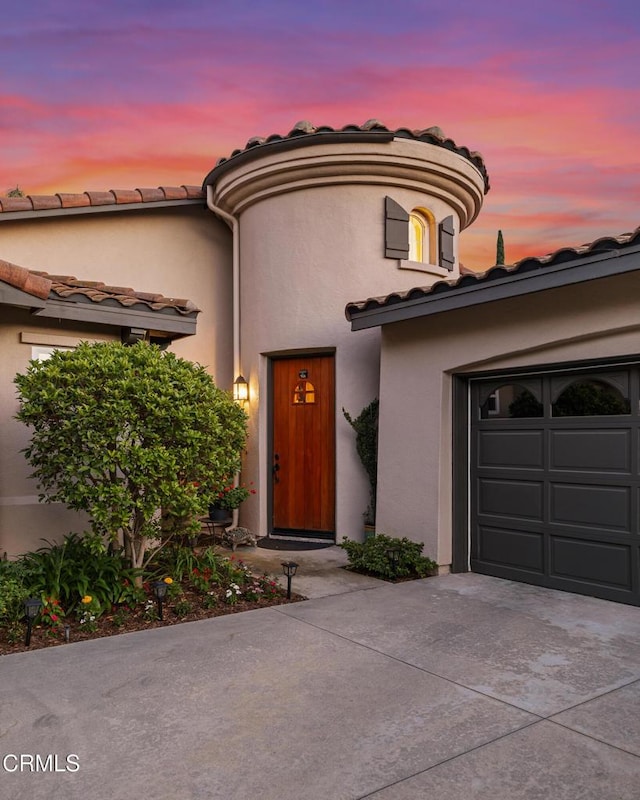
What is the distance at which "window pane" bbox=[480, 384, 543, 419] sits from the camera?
6.66 m

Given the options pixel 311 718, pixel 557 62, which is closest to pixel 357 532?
pixel 311 718

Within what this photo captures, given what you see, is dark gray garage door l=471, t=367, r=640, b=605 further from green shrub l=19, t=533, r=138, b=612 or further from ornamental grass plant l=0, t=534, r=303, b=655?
green shrub l=19, t=533, r=138, b=612

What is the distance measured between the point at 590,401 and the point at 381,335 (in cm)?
291

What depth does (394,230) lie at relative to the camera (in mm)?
9172

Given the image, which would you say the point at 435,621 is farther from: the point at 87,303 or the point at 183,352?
the point at 183,352

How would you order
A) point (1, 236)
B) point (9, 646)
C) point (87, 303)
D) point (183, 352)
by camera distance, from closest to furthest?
point (9, 646)
point (87, 303)
point (1, 236)
point (183, 352)

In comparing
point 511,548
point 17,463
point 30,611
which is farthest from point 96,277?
point 511,548

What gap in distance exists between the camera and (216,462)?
19.8 feet

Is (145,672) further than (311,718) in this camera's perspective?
Yes

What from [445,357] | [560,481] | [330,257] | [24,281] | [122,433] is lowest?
[560,481]

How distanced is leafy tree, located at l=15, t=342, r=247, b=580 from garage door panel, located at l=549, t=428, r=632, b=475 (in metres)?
3.45

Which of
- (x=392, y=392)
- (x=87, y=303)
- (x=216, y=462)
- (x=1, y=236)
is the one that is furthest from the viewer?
(x=1, y=236)

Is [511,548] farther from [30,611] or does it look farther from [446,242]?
[446,242]

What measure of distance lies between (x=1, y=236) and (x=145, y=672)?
678 centimetres
